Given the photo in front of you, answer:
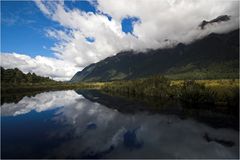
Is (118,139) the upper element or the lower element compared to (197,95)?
lower

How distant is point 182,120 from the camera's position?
50.9 m

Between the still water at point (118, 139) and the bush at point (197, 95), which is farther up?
the bush at point (197, 95)

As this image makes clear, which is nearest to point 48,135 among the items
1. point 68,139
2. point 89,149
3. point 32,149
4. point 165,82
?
point 68,139

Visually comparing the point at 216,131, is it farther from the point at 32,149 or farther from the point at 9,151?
the point at 9,151

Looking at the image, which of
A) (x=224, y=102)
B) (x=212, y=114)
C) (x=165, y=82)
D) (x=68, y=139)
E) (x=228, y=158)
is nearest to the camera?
(x=228, y=158)

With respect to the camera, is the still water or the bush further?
the bush

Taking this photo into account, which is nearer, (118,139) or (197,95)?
(118,139)

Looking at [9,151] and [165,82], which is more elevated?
[165,82]

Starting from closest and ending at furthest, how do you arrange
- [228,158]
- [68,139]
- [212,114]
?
[228,158] < [68,139] < [212,114]

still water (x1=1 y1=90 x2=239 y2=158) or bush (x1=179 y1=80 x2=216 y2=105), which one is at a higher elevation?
bush (x1=179 y1=80 x2=216 y2=105)

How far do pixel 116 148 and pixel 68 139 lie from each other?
837cm

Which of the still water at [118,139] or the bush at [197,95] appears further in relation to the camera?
the bush at [197,95]

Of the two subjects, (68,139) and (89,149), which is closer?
(89,149)

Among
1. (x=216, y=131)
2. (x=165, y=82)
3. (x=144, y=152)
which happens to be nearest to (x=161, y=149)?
(x=144, y=152)
